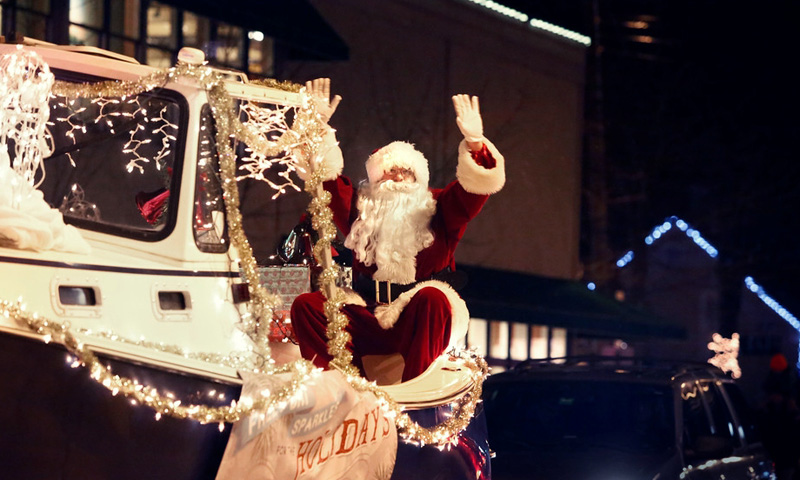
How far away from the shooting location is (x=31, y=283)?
12.9 ft

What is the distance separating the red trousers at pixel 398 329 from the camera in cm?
538

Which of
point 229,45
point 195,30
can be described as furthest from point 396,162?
point 229,45

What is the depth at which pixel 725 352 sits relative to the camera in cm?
2911

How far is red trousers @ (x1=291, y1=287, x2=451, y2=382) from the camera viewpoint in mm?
5379

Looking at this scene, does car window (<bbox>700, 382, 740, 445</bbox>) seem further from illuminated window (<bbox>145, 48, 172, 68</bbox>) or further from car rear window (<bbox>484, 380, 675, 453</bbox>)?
illuminated window (<bbox>145, 48, 172, 68</bbox>)

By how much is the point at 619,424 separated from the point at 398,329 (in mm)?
2594

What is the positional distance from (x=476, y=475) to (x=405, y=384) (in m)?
0.79

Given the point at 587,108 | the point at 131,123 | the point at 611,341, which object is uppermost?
the point at 587,108

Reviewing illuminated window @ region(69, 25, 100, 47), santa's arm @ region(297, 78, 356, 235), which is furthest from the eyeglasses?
illuminated window @ region(69, 25, 100, 47)

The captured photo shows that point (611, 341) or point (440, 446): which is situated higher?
point (440, 446)

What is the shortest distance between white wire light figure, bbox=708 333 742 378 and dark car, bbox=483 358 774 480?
19640mm

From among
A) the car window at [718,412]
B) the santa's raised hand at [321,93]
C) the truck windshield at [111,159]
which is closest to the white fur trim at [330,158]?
the santa's raised hand at [321,93]

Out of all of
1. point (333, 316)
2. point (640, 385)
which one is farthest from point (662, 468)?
point (333, 316)

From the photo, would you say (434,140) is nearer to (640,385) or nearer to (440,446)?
(640,385)
